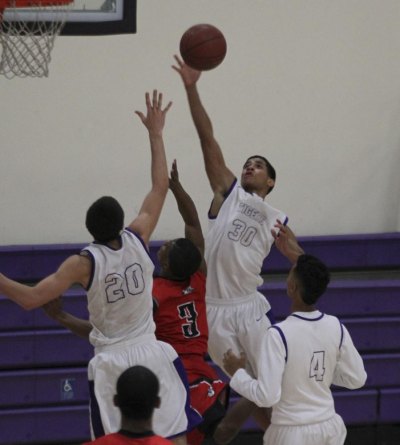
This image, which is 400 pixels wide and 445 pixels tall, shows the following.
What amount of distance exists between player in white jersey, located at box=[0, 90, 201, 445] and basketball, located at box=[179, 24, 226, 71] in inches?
21.4

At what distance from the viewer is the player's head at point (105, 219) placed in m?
4.93

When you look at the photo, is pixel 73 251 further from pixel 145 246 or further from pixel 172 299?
pixel 145 246

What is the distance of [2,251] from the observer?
7.40 meters

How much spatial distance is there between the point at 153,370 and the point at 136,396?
1771mm

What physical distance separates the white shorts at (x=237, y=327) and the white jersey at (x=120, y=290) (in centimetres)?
94

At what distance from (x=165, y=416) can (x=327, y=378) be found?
33.5 inches

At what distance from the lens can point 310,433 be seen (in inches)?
195

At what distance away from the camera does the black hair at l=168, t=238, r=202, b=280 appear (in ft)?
18.3

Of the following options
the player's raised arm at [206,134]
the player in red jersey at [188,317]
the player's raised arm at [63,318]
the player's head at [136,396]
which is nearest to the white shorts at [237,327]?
the player in red jersey at [188,317]

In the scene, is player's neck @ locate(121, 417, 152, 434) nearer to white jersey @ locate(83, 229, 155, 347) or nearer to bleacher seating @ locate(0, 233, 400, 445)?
white jersey @ locate(83, 229, 155, 347)

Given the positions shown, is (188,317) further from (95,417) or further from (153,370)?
(95,417)

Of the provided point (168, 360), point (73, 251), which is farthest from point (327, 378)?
point (73, 251)

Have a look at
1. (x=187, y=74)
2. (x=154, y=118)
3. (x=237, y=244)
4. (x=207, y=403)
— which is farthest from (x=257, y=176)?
(x=207, y=403)

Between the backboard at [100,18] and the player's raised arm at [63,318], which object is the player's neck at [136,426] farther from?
the backboard at [100,18]
